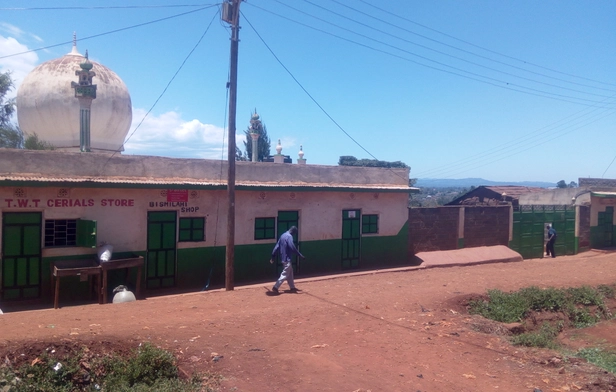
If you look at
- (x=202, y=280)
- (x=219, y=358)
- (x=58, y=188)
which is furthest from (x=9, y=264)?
(x=219, y=358)

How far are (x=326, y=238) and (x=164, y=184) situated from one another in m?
5.89

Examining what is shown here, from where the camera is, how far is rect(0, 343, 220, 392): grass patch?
5977 mm

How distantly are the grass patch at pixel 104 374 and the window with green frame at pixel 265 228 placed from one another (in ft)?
27.3

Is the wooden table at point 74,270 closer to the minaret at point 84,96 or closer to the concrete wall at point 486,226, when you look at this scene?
the minaret at point 84,96

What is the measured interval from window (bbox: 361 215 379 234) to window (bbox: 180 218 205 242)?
5900 mm

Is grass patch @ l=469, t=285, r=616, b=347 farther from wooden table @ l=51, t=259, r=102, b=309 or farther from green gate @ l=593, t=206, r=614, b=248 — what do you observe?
green gate @ l=593, t=206, r=614, b=248

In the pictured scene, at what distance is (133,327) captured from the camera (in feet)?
26.3

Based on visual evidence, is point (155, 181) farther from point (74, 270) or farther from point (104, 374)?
point (104, 374)

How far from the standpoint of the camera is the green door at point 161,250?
→ 1309 cm

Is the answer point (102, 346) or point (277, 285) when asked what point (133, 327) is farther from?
point (277, 285)

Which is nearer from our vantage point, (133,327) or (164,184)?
(133,327)

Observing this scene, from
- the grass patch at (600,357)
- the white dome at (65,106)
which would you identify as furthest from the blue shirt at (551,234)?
the white dome at (65,106)

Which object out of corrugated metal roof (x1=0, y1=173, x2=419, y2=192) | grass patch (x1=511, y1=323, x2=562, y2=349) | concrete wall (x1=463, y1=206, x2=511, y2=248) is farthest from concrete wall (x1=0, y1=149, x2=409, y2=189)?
grass patch (x1=511, y1=323, x2=562, y2=349)

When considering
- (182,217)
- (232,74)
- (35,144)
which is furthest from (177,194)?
(35,144)
